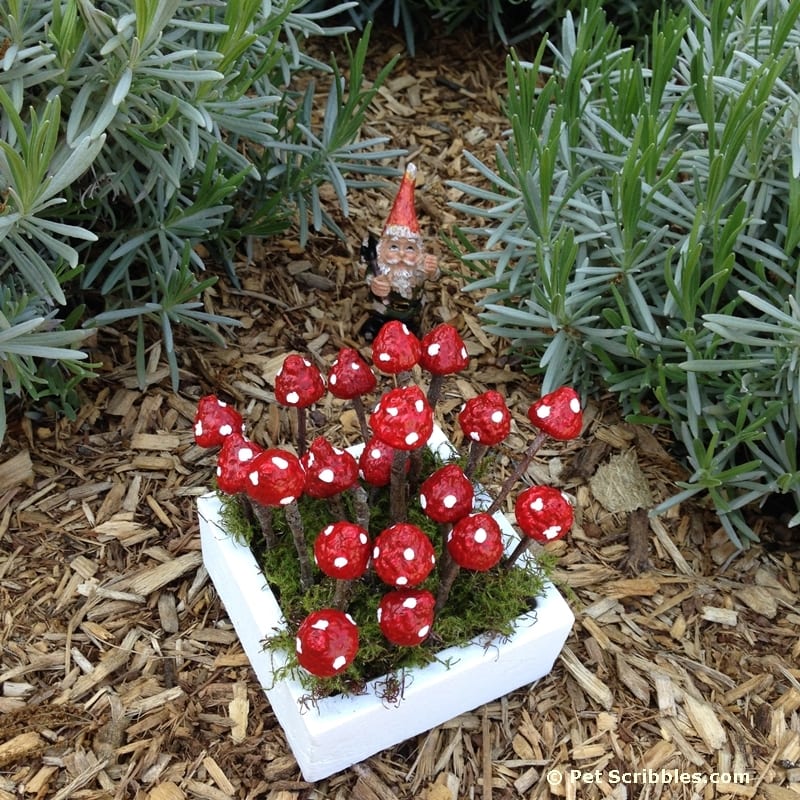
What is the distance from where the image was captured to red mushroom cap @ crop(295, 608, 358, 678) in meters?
1.24

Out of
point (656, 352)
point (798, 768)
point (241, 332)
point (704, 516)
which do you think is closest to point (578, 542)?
point (704, 516)

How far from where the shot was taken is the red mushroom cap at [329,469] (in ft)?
4.47

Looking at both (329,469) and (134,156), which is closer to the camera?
(329,469)

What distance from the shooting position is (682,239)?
1.87m

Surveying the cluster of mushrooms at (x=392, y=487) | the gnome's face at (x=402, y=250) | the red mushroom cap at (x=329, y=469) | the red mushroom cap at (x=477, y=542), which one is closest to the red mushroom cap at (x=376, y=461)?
the cluster of mushrooms at (x=392, y=487)

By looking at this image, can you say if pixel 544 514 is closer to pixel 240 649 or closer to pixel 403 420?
pixel 403 420

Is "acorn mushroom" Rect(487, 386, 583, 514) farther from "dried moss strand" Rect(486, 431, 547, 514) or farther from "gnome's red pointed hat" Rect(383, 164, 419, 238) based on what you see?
"gnome's red pointed hat" Rect(383, 164, 419, 238)

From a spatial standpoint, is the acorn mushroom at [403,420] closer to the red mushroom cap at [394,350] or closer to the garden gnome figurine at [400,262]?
the red mushroom cap at [394,350]

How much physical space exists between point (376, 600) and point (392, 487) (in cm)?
19

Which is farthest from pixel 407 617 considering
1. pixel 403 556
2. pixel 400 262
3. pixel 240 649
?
pixel 400 262

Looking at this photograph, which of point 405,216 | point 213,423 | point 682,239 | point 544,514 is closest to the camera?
point 544,514

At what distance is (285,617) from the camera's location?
1.50 m

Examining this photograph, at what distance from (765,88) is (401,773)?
4.32 feet

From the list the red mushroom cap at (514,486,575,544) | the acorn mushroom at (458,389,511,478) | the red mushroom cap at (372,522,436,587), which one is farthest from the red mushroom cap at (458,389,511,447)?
the red mushroom cap at (372,522,436,587)
